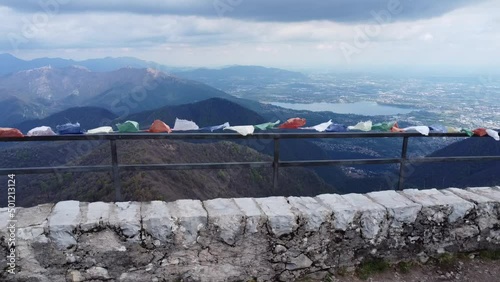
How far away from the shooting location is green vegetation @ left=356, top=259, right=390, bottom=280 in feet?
13.6

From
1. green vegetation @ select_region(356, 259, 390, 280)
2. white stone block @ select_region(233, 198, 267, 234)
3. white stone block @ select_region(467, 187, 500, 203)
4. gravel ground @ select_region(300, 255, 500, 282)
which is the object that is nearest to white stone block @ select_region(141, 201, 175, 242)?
white stone block @ select_region(233, 198, 267, 234)

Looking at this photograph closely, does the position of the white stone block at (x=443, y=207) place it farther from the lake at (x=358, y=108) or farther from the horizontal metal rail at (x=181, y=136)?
the lake at (x=358, y=108)

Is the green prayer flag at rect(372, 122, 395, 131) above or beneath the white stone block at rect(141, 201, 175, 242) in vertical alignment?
above

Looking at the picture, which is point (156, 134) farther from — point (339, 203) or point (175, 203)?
point (339, 203)

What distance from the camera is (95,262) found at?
137 inches

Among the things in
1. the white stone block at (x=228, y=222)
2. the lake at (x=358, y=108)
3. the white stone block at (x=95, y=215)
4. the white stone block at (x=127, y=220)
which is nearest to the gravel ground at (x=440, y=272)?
the white stone block at (x=228, y=222)

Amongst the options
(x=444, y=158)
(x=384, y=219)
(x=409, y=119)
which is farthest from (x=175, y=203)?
(x=409, y=119)

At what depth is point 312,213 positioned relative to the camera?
3904mm

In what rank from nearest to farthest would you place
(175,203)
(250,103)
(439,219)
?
1. (175,203)
2. (439,219)
3. (250,103)

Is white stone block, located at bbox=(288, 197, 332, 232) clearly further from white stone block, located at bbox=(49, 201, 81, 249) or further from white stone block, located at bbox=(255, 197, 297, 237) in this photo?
white stone block, located at bbox=(49, 201, 81, 249)

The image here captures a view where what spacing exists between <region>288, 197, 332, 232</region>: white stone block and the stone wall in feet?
0.04

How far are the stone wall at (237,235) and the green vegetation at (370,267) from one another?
0.08 metres

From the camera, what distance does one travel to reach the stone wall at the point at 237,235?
135 inches

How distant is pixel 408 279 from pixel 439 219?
32.0 inches
